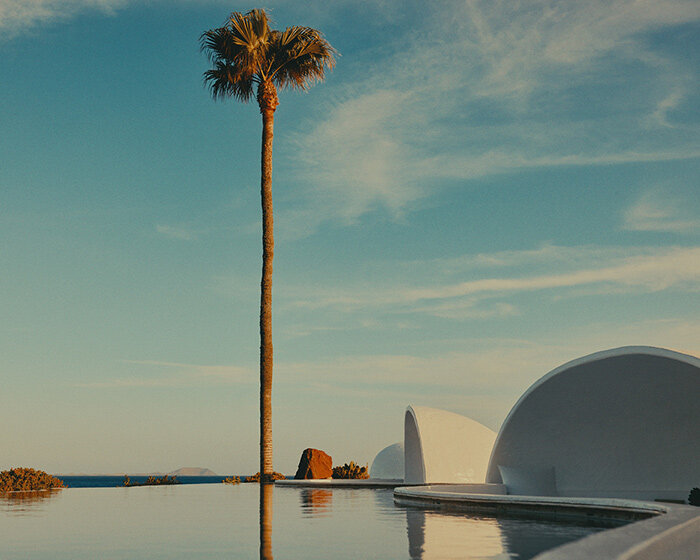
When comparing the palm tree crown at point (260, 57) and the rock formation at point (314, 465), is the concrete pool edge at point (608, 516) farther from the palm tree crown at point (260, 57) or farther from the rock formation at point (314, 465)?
the palm tree crown at point (260, 57)

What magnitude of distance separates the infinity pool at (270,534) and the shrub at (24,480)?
310 inches

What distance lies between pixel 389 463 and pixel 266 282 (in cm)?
1682

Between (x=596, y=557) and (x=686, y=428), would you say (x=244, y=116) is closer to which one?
(x=686, y=428)

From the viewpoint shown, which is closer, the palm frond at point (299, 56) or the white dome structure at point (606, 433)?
the white dome structure at point (606, 433)

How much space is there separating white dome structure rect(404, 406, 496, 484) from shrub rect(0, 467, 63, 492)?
37.8ft

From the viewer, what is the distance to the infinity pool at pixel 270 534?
19.5ft

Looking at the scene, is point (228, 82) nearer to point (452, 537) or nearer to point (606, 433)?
point (606, 433)

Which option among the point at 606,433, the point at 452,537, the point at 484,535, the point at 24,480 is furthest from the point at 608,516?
the point at 24,480

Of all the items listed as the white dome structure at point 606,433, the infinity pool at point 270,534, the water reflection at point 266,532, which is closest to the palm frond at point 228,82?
the white dome structure at point 606,433

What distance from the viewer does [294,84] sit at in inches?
962

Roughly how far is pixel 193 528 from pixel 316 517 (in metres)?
1.97

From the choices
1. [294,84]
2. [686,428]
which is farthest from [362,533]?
[294,84]

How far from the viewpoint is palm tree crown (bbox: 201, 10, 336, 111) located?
911 inches

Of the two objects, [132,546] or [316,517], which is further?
[316,517]
